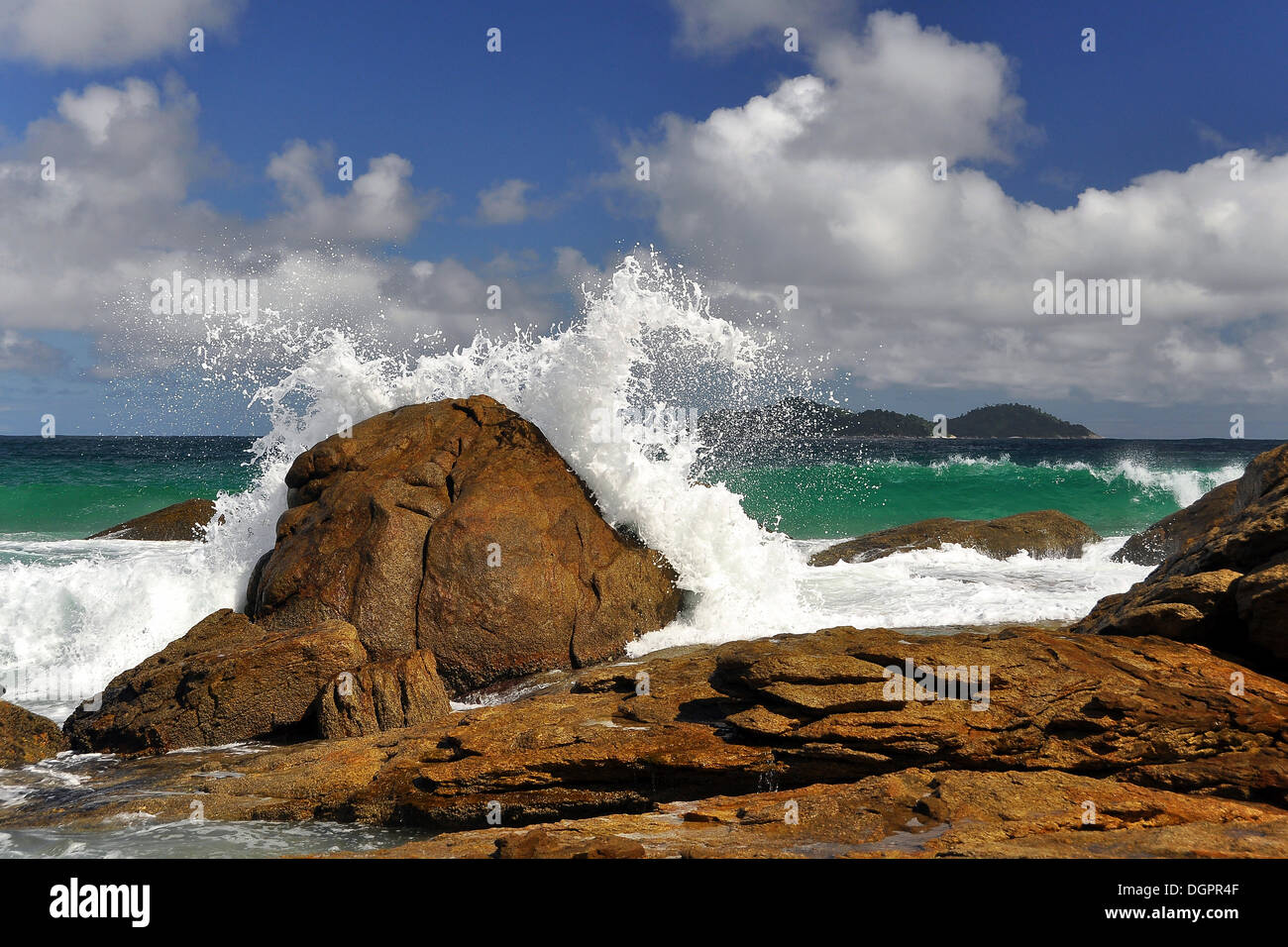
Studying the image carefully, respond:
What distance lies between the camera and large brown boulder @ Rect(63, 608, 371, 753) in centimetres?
724

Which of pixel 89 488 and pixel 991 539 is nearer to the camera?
pixel 991 539

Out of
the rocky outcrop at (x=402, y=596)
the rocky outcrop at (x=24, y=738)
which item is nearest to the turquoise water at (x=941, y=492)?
the rocky outcrop at (x=402, y=596)

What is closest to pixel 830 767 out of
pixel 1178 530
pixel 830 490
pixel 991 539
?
pixel 1178 530

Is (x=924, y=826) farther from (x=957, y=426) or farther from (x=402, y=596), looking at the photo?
(x=957, y=426)

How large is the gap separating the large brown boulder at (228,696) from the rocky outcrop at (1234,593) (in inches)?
247

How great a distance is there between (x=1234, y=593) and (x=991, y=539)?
11382 millimetres

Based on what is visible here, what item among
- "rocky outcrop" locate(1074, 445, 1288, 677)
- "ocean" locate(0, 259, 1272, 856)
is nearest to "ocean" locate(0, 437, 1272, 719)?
"ocean" locate(0, 259, 1272, 856)

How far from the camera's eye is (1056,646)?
226 inches

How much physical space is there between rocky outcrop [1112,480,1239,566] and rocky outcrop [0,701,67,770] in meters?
14.0

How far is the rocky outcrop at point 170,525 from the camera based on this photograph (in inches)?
803

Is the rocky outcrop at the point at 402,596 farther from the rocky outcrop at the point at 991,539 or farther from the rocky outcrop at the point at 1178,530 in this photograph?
the rocky outcrop at the point at 1178,530

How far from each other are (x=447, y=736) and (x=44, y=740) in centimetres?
389

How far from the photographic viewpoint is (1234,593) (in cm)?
615
